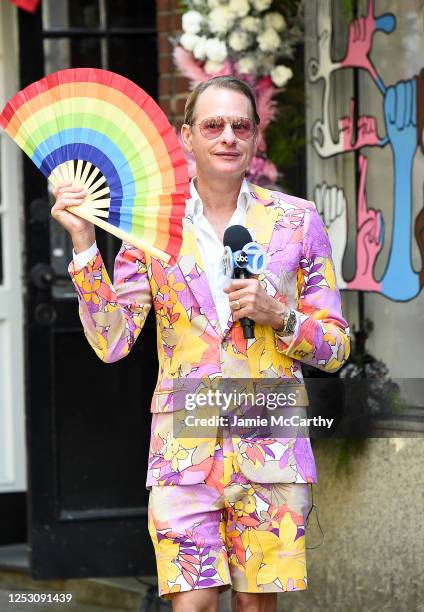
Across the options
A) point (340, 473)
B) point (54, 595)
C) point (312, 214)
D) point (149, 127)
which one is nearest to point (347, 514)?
point (340, 473)

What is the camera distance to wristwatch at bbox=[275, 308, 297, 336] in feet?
10.4

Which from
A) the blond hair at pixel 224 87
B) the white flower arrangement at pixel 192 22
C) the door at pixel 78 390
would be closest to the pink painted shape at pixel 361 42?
the white flower arrangement at pixel 192 22

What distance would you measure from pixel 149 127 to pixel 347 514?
2287 millimetres

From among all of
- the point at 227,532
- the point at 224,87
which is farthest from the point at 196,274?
the point at 227,532

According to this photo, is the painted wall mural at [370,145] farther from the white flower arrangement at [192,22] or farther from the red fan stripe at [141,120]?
the red fan stripe at [141,120]

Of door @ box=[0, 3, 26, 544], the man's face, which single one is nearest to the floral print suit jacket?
the man's face

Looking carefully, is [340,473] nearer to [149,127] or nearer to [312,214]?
[312,214]

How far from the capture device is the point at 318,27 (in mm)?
5352

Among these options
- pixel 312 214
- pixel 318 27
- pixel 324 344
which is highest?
pixel 318 27

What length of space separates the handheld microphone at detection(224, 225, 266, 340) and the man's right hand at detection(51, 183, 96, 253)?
368 mm

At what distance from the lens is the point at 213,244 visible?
3336 millimetres

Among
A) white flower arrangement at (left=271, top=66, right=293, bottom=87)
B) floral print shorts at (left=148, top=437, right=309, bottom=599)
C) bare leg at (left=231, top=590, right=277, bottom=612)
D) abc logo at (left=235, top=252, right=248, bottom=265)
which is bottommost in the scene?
bare leg at (left=231, top=590, right=277, bottom=612)

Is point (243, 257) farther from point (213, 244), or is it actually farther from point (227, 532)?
point (227, 532)

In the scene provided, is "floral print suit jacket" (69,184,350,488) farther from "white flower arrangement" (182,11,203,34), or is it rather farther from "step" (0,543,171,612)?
"step" (0,543,171,612)
